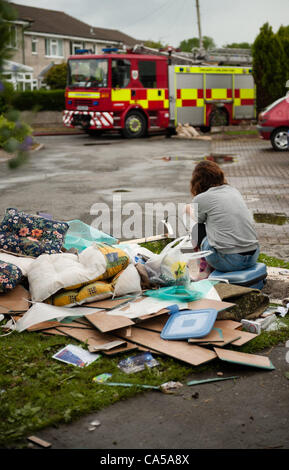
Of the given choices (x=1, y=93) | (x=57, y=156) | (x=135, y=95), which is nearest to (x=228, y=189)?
(x=1, y=93)

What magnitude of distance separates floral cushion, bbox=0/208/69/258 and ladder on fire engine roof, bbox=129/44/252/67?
19217 mm

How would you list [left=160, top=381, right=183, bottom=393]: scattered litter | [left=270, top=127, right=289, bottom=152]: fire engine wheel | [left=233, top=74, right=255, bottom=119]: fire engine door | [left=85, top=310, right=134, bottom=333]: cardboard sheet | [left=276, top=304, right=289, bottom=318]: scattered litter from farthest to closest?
[left=233, top=74, right=255, bottom=119]: fire engine door
[left=270, top=127, right=289, bottom=152]: fire engine wheel
[left=276, top=304, right=289, bottom=318]: scattered litter
[left=85, top=310, right=134, bottom=333]: cardboard sheet
[left=160, top=381, right=183, bottom=393]: scattered litter

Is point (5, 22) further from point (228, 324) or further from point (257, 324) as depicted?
point (257, 324)

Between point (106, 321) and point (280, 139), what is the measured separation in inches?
566

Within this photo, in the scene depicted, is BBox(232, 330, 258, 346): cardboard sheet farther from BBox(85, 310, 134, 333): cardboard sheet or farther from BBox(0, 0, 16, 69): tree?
BBox(0, 0, 16, 69): tree

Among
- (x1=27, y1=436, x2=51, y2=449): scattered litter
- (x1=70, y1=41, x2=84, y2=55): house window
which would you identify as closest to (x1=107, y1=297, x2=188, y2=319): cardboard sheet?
(x1=27, y1=436, x2=51, y2=449): scattered litter

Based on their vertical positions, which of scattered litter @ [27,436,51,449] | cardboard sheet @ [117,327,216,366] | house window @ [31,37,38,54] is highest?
house window @ [31,37,38,54]

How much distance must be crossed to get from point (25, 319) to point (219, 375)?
1.50 m

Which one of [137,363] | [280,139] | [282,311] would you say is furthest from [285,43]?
[137,363]

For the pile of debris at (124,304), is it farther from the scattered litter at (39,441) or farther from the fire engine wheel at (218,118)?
the fire engine wheel at (218,118)

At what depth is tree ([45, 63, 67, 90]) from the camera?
123 ft

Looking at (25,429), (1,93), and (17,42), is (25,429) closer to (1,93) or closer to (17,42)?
(1,93)

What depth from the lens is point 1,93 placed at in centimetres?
258

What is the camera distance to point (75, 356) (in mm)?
3779
